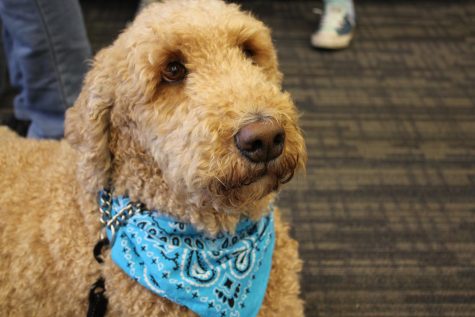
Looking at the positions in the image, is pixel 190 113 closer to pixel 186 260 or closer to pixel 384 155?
pixel 186 260

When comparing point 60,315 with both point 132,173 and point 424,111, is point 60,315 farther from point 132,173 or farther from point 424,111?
point 424,111

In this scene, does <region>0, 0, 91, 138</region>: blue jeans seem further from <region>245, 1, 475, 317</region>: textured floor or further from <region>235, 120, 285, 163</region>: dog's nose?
<region>235, 120, 285, 163</region>: dog's nose

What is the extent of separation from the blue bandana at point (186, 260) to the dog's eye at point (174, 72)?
10.0 inches

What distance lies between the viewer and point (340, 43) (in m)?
2.34

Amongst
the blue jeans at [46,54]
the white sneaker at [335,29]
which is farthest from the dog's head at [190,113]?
the white sneaker at [335,29]

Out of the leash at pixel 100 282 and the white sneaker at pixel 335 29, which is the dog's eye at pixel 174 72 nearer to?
the leash at pixel 100 282

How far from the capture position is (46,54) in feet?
4.93

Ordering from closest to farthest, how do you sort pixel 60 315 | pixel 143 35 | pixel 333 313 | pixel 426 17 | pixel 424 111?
1. pixel 143 35
2. pixel 60 315
3. pixel 333 313
4. pixel 424 111
5. pixel 426 17

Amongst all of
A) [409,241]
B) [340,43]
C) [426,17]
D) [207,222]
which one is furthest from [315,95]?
[207,222]

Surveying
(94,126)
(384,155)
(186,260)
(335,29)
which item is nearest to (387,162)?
(384,155)

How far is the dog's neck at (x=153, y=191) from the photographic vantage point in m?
0.89

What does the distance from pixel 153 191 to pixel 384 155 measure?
1159 millimetres

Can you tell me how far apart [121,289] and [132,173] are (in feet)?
0.74

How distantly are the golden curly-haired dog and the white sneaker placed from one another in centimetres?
141
